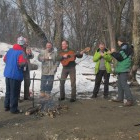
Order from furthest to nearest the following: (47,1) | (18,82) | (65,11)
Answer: (47,1) < (65,11) < (18,82)

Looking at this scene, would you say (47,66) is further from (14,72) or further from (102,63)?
(102,63)

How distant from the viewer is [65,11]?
2003cm

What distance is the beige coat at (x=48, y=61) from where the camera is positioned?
33.2ft

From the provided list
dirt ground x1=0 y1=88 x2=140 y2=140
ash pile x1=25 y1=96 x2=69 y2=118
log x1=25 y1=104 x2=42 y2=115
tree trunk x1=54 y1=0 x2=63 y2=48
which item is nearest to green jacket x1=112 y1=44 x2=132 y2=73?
dirt ground x1=0 y1=88 x2=140 y2=140

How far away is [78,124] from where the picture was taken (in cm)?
790

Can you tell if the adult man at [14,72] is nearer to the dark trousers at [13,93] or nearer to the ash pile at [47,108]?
the dark trousers at [13,93]

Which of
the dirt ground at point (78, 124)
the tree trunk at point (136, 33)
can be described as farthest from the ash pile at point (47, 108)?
the tree trunk at point (136, 33)

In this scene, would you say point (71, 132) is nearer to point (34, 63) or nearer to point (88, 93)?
point (88, 93)

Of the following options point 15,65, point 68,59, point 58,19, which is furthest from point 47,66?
point 58,19

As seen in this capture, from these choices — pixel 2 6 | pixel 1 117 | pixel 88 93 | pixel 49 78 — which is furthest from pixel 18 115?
pixel 2 6

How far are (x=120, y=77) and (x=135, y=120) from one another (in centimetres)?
206

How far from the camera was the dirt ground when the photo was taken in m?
7.12

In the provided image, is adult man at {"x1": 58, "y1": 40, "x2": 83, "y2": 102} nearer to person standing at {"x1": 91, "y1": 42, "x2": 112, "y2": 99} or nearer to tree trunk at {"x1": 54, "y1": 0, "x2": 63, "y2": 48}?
person standing at {"x1": 91, "y1": 42, "x2": 112, "y2": 99}

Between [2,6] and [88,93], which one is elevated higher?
[2,6]
